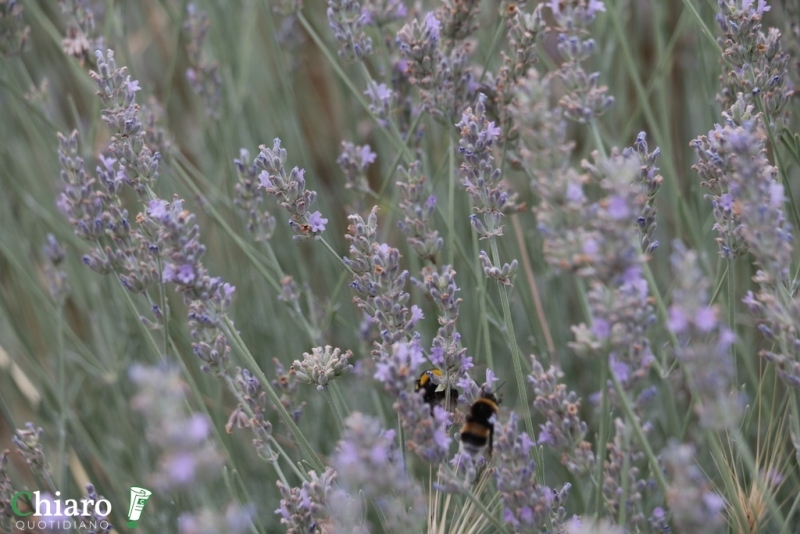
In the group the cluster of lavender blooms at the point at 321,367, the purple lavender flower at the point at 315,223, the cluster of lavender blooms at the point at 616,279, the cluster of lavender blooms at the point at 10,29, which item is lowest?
the cluster of lavender blooms at the point at 616,279

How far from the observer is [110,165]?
1.79 metres

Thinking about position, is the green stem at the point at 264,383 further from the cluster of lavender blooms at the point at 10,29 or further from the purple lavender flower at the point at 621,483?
the cluster of lavender blooms at the point at 10,29

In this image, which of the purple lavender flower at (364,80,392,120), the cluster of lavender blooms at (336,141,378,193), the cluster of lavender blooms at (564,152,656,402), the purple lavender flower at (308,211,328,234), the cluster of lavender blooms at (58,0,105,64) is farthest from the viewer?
the cluster of lavender blooms at (58,0,105,64)

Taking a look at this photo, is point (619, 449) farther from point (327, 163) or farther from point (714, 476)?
point (327, 163)

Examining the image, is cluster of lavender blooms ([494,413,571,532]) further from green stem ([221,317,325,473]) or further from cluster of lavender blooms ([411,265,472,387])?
green stem ([221,317,325,473])

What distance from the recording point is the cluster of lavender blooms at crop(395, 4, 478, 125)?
189 centimetres

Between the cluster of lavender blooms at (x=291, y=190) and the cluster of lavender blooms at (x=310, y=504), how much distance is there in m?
0.50

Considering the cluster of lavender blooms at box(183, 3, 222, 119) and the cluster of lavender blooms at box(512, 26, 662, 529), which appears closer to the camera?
the cluster of lavender blooms at box(512, 26, 662, 529)

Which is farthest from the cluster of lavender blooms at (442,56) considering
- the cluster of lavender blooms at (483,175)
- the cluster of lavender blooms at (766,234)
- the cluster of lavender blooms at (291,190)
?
the cluster of lavender blooms at (766,234)

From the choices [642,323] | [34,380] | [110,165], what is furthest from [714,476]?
[34,380]

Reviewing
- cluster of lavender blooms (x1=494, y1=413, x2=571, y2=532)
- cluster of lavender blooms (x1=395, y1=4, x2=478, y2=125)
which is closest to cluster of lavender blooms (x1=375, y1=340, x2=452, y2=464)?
cluster of lavender blooms (x1=494, y1=413, x2=571, y2=532)

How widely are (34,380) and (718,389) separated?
2876 millimetres

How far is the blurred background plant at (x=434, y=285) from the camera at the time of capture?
1.28m

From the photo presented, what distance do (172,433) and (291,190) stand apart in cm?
73
